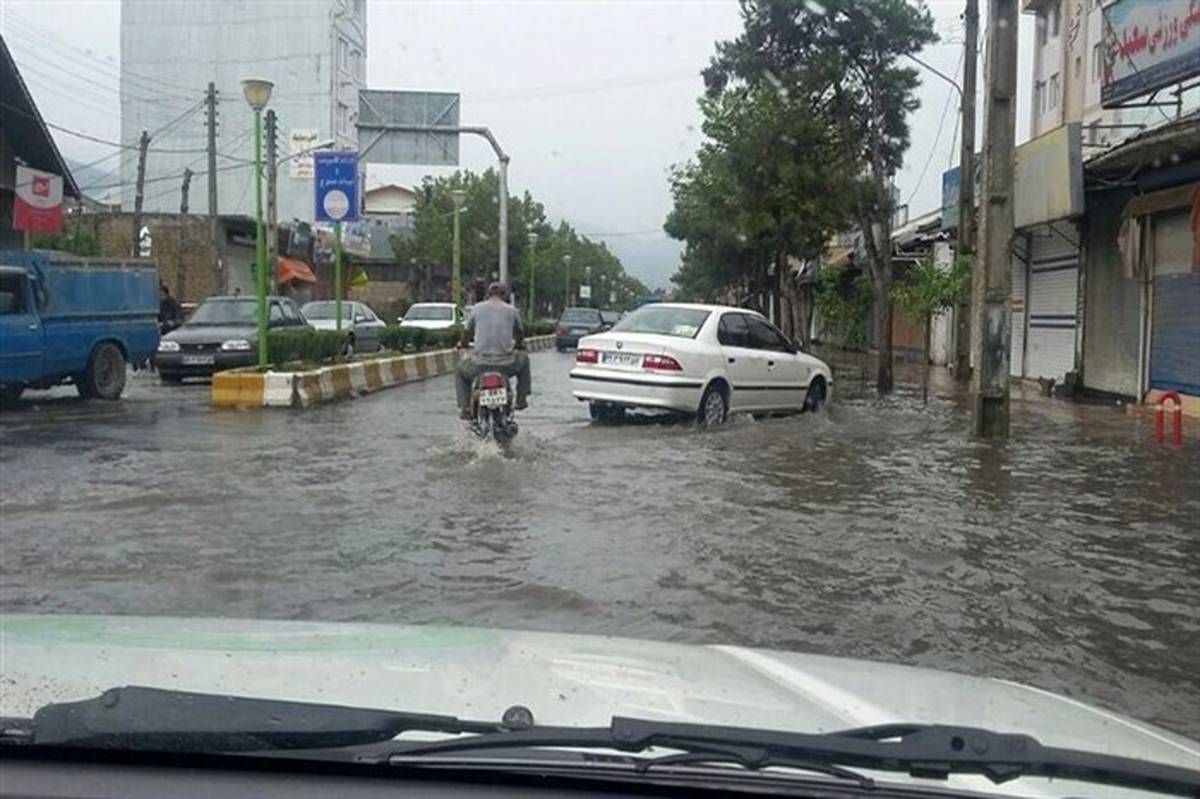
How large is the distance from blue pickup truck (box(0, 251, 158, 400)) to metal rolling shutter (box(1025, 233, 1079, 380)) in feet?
48.3

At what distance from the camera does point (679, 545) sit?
8969 mm

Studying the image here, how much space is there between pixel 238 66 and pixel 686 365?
6236 centimetres

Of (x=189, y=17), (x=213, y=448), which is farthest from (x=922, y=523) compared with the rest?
(x=189, y=17)

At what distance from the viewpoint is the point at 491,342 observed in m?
13.8

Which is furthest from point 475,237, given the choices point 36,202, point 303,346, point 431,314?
point 303,346

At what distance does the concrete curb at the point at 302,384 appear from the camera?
1842cm

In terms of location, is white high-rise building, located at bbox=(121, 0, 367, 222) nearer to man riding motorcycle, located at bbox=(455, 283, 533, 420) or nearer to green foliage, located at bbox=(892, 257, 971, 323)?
green foliage, located at bbox=(892, 257, 971, 323)

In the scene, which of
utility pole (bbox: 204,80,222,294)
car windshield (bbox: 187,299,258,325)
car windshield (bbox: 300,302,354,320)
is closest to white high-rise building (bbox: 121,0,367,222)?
utility pole (bbox: 204,80,222,294)

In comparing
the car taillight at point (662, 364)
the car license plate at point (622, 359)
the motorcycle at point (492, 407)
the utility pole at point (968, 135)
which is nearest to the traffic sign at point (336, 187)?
the car license plate at point (622, 359)

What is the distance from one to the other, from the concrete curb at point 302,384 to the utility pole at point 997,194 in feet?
A: 28.6

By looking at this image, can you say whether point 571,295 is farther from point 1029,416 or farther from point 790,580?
point 790,580

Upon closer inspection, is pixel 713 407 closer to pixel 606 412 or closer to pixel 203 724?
pixel 606 412

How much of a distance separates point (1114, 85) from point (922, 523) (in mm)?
10663

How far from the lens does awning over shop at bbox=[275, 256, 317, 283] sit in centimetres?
4834
